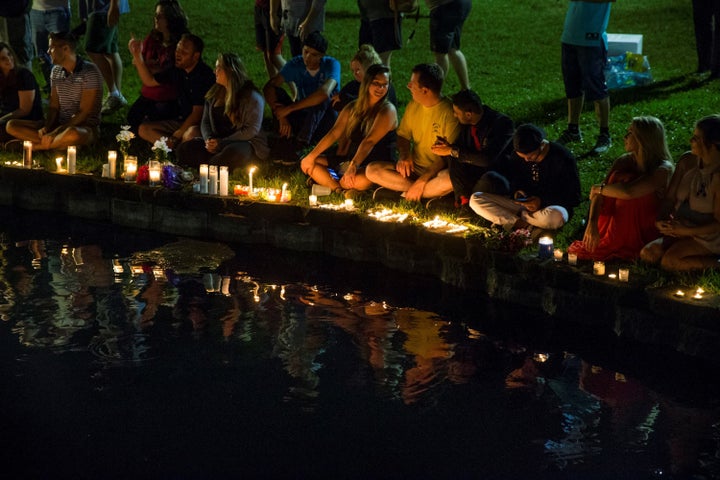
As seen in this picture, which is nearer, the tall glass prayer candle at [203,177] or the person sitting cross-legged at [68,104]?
the tall glass prayer candle at [203,177]

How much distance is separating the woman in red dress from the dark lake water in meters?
0.73

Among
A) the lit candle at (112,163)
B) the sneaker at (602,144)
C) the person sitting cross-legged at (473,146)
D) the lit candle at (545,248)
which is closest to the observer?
the lit candle at (545,248)

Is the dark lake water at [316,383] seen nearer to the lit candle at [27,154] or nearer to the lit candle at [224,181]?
the lit candle at [224,181]

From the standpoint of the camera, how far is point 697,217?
8125mm

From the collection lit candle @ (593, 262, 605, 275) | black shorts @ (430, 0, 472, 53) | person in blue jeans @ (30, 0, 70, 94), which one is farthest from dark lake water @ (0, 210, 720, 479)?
person in blue jeans @ (30, 0, 70, 94)

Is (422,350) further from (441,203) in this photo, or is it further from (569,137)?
(569,137)

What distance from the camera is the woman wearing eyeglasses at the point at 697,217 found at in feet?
26.0

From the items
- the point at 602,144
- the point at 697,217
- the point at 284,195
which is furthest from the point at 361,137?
the point at 697,217

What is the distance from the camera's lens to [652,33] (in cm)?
1878

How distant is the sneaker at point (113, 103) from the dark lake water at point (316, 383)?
4.73m

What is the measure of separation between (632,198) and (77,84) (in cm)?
574

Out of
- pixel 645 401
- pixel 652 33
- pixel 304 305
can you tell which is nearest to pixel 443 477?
pixel 645 401

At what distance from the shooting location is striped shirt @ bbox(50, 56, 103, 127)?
12141 mm

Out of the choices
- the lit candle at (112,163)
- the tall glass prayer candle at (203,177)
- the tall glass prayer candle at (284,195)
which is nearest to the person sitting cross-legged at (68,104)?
the lit candle at (112,163)
